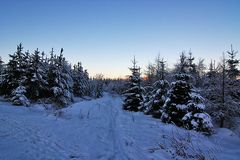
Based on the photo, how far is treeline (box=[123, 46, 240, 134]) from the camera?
51.5 feet

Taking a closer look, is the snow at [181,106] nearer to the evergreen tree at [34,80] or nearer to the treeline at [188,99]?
the treeline at [188,99]

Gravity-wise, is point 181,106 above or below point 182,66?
below

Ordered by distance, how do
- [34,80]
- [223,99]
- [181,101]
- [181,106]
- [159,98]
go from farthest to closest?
[34,80]
[159,98]
[223,99]
[181,101]
[181,106]

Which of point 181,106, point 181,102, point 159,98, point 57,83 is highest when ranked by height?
point 57,83

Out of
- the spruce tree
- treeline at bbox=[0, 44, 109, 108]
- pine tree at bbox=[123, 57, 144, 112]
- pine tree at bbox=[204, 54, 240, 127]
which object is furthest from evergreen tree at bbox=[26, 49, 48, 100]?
pine tree at bbox=[204, 54, 240, 127]

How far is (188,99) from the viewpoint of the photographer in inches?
682

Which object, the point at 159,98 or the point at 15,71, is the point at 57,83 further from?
the point at 159,98

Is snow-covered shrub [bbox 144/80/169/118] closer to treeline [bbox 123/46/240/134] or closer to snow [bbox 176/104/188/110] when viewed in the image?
treeline [bbox 123/46/240/134]

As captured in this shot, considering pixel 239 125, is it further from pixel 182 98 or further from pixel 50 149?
pixel 50 149

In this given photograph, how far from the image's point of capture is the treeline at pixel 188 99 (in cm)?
1568

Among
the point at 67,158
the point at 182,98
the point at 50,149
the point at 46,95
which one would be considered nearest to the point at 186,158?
the point at 67,158

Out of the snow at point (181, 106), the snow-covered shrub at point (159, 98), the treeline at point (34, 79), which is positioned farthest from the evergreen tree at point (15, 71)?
the snow at point (181, 106)

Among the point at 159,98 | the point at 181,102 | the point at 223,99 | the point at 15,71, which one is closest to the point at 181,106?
the point at 181,102

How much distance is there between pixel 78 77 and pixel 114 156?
52.3 meters
